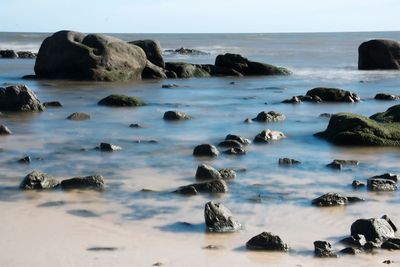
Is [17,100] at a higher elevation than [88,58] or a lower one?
lower

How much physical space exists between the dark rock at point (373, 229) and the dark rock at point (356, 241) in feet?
0.23

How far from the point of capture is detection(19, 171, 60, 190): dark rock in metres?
10.0

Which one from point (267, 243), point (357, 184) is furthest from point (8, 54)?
point (267, 243)

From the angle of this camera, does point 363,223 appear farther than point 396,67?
No

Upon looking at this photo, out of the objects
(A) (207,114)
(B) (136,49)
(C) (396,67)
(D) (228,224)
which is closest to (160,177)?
(D) (228,224)

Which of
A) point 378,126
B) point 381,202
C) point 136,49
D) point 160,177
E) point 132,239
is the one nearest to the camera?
point 132,239

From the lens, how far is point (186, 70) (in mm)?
33125

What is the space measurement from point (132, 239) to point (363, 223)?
8.35 feet

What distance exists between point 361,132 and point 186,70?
19.4m

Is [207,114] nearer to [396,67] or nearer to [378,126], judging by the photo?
[378,126]

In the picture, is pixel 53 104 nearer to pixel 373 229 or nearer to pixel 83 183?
pixel 83 183

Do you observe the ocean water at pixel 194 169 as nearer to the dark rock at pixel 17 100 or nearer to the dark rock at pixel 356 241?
the dark rock at pixel 356 241

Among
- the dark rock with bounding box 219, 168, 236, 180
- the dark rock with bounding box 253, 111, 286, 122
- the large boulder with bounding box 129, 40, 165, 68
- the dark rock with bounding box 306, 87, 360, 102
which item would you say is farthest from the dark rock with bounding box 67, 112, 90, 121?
the large boulder with bounding box 129, 40, 165, 68

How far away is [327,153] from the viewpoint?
13.5 m
